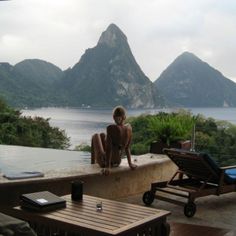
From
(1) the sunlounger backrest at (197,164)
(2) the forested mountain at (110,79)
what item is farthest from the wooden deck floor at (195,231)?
(2) the forested mountain at (110,79)

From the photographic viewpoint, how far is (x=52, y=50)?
97.6ft

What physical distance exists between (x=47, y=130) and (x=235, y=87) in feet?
24.0

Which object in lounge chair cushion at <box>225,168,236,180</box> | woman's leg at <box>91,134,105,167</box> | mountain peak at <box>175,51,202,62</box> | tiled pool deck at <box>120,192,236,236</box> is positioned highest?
mountain peak at <box>175,51,202,62</box>

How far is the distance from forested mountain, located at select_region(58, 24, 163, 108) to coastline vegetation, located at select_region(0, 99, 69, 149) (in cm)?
368

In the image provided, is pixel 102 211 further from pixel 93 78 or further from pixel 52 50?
pixel 52 50

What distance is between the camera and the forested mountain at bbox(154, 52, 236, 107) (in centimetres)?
1658

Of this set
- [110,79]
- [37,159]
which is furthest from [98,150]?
[110,79]

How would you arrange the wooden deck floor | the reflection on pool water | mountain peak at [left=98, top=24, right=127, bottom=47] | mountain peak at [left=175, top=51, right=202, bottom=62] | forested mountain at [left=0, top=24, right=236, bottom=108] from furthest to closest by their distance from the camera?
mountain peak at [left=98, top=24, right=127, bottom=47] < mountain peak at [left=175, top=51, right=202, bottom=62] < forested mountain at [left=0, top=24, right=236, bottom=108] < the reflection on pool water < the wooden deck floor

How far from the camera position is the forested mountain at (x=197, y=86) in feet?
54.4

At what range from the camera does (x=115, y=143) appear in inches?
225

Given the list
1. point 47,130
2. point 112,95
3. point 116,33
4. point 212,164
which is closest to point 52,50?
point 116,33

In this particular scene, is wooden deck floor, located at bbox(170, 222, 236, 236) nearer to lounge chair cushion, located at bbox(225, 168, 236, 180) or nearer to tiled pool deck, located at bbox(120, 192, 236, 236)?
tiled pool deck, located at bbox(120, 192, 236, 236)

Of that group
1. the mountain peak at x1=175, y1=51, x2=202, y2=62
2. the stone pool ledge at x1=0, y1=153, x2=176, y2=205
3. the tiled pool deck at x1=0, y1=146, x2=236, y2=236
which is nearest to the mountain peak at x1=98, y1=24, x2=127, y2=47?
the mountain peak at x1=175, y1=51, x2=202, y2=62

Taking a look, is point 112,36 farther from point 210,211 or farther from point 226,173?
point 210,211
